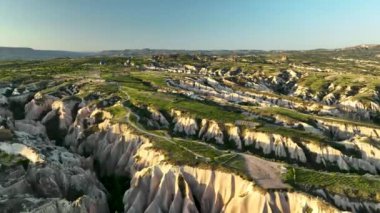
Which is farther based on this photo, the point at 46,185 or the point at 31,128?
the point at 31,128

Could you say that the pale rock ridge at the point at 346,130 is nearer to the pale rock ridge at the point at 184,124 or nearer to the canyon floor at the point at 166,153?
the canyon floor at the point at 166,153

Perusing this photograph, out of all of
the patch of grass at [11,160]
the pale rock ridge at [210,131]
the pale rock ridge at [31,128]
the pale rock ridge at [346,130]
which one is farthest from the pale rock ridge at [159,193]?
the pale rock ridge at [346,130]

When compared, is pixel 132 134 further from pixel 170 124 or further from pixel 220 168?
pixel 220 168

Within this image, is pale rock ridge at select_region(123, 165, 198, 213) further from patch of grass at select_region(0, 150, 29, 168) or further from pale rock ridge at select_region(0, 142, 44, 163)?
patch of grass at select_region(0, 150, 29, 168)

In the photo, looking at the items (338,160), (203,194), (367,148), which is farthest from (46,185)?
(367,148)

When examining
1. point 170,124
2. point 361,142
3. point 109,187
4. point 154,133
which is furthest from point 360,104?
point 109,187

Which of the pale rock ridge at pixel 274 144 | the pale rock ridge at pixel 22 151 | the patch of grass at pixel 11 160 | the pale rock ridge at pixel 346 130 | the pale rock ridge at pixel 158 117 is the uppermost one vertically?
the patch of grass at pixel 11 160

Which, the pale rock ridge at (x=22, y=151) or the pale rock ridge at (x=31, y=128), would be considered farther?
the pale rock ridge at (x=31, y=128)

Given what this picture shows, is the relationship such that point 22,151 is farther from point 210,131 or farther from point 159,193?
point 210,131
